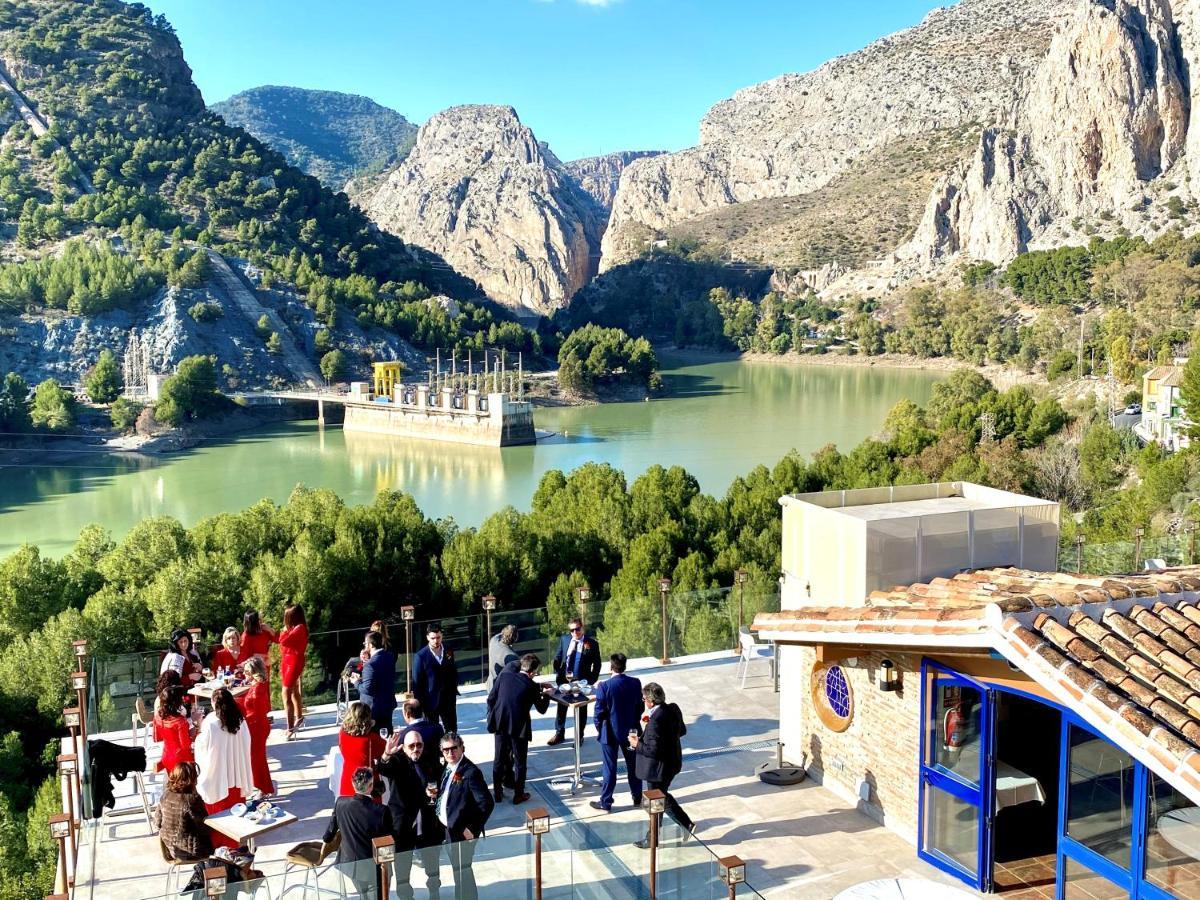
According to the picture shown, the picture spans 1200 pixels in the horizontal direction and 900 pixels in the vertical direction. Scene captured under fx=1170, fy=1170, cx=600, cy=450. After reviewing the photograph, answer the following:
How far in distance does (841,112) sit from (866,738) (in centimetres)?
13843

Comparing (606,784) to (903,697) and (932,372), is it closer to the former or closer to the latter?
(903,697)

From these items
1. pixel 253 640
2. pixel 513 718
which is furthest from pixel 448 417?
pixel 513 718

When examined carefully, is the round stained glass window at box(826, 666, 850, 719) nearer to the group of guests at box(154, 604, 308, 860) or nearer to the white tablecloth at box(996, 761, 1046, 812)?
the white tablecloth at box(996, 761, 1046, 812)

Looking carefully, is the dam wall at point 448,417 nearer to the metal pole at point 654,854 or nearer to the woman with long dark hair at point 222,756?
the woman with long dark hair at point 222,756

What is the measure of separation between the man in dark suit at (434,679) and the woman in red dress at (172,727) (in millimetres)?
1312

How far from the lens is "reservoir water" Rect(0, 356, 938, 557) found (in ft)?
132

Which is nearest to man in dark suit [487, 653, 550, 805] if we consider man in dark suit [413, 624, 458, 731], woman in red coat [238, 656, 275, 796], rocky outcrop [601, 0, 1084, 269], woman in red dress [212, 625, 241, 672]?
man in dark suit [413, 624, 458, 731]

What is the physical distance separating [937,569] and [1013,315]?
80020 millimetres

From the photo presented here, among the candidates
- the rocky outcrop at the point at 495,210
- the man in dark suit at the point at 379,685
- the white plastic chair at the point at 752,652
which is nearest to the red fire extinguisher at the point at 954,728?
the white plastic chair at the point at 752,652

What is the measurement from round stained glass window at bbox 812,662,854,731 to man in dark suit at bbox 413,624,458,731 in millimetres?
2164

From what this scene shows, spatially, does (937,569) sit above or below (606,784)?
above

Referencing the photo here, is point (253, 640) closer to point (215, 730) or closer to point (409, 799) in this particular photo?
point (215, 730)

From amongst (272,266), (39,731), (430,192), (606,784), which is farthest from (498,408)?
(430,192)

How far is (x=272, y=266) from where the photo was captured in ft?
262
